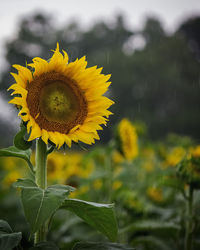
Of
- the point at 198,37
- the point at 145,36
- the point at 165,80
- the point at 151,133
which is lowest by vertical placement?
the point at 151,133

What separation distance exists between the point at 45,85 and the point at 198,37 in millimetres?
27224

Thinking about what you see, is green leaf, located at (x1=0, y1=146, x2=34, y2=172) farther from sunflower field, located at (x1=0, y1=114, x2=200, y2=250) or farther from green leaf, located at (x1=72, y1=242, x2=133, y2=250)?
green leaf, located at (x1=72, y1=242, x2=133, y2=250)

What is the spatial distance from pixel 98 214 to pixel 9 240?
0.95 ft

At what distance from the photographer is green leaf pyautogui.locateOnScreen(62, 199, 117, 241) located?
108 cm

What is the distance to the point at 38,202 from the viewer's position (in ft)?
3.12

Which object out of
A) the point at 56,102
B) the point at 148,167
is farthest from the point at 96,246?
the point at 148,167

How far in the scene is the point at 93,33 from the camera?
32531mm

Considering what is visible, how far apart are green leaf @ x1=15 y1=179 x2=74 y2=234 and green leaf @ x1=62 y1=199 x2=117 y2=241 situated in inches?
4.0

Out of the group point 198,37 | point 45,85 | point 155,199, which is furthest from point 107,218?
point 198,37

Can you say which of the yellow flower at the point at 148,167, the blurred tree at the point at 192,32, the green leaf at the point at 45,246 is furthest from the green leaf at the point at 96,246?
the blurred tree at the point at 192,32

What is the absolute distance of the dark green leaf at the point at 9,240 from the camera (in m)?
0.98

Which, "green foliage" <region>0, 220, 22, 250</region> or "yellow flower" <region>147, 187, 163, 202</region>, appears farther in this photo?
"yellow flower" <region>147, 187, 163, 202</region>

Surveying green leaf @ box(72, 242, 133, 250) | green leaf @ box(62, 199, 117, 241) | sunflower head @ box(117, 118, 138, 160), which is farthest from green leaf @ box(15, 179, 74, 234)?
sunflower head @ box(117, 118, 138, 160)

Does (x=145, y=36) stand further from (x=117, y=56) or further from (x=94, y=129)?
(x=94, y=129)
